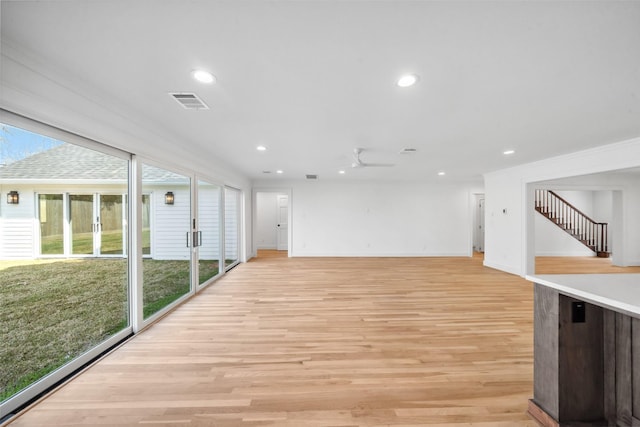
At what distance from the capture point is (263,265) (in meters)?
6.25

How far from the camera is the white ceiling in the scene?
1.19m

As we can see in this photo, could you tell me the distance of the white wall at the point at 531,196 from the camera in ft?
12.1

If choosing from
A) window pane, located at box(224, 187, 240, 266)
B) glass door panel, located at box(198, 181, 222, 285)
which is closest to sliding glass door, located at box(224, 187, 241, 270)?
window pane, located at box(224, 187, 240, 266)

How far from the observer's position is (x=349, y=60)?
60.5 inches

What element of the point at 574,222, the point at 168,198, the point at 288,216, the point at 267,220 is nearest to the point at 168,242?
the point at 168,198

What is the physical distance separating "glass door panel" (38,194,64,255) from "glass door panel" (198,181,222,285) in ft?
6.41

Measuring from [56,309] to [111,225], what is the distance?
1194mm

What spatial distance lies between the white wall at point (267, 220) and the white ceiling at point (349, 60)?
6.16 m

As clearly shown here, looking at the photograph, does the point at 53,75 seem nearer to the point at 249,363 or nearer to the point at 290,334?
the point at 249,363

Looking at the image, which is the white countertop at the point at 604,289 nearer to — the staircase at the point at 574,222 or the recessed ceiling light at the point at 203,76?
the recessed ceiling light at the point at 203,76

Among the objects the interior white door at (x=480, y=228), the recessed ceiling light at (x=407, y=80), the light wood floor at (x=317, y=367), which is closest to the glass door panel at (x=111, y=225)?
the light wood floor at (x=317, y=367)

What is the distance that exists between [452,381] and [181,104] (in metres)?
3.47

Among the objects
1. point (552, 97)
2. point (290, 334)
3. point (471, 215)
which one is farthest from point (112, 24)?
point (471, 215)

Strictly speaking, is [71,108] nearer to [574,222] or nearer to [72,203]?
[72,203]
